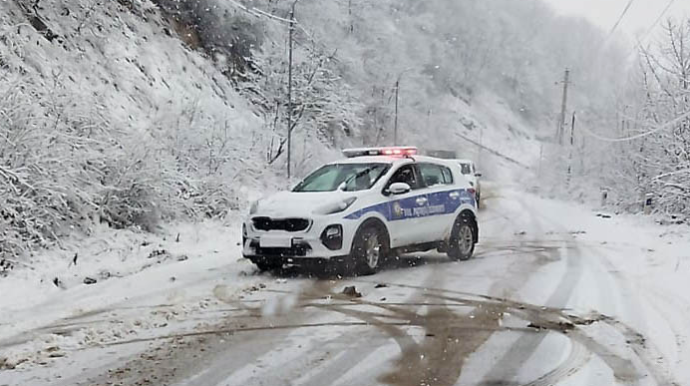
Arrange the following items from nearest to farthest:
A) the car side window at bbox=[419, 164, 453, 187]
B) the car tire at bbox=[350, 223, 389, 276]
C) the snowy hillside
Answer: the car tire at bbox=[350, 223, 389, 276]
the snowy hillside
the car side window at bbox=[419, 164, 453, 187]

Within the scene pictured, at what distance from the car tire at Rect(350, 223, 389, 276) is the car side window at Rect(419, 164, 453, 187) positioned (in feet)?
5.31

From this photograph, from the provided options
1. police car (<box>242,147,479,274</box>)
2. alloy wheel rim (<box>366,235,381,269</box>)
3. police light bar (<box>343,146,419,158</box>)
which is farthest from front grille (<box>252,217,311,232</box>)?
police light bar (<box>343,146,419,158</box>)

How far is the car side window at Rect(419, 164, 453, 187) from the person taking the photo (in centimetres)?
1285

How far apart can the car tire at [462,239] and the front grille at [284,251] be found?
3.29 metres

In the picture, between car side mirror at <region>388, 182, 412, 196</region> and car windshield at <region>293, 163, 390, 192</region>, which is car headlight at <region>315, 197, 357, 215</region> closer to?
car windshield at <region>293, 163, 390, 192</region>

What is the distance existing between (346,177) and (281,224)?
1.58m

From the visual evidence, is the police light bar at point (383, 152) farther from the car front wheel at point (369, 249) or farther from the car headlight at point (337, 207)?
the car headlight at point (337, 207)

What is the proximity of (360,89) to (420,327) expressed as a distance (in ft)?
154

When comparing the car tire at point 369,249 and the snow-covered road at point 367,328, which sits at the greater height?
the car tire at point 369,249

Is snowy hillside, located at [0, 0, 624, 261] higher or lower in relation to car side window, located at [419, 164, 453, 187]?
higher

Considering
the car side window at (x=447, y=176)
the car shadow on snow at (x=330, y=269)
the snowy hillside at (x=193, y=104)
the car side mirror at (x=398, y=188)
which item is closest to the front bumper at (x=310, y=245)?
the car shadow on snow at (x=330, y=269)

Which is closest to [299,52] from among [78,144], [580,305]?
[78,144]

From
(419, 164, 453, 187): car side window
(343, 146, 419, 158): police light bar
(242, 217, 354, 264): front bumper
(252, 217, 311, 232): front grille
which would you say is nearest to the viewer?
(242, 217, 354, 264): front bumper

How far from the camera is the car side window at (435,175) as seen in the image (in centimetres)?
1285
